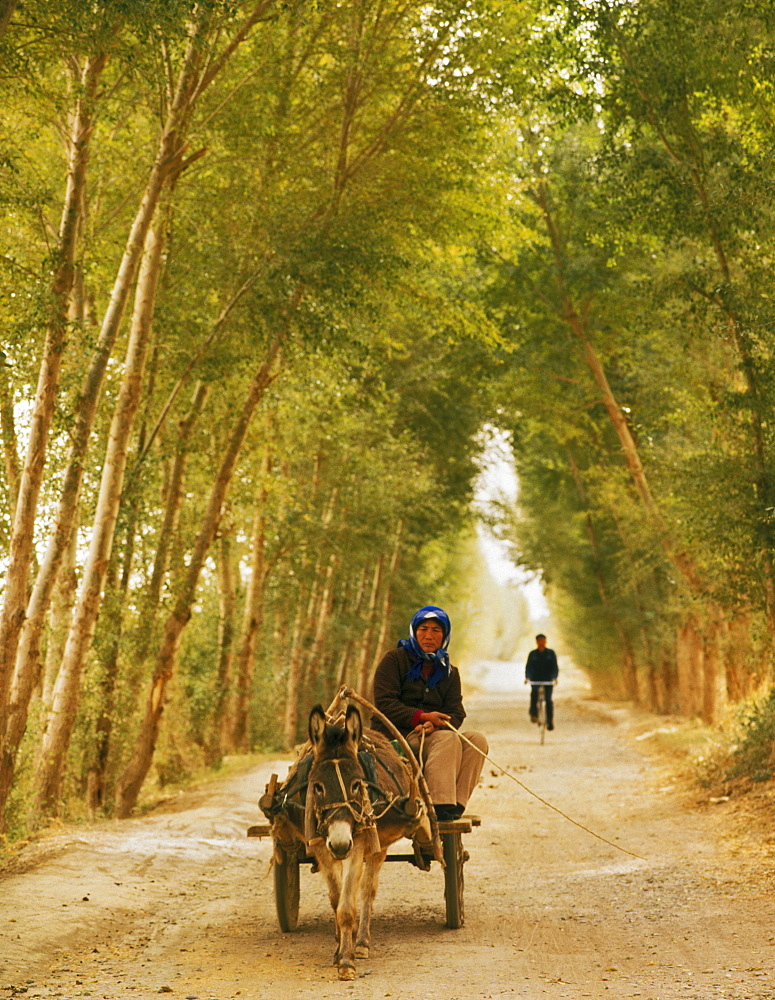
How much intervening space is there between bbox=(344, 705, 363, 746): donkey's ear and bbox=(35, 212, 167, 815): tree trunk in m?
6.96

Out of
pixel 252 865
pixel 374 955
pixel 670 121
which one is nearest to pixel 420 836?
pixel 374 955

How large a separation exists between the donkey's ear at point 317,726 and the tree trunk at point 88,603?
271 inches

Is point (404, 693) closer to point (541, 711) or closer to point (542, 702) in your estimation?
point (542, 702)


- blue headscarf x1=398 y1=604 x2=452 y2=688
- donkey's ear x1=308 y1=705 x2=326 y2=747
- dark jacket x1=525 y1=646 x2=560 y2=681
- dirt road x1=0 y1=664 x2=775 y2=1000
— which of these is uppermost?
dark jacket x1=525 y1=646 x2=560 y2=681

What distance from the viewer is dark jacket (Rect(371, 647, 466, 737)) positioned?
8.19 meters

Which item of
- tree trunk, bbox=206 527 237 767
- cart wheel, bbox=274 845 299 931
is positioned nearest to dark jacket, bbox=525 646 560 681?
tree trunk, bbox=206 527 237 767

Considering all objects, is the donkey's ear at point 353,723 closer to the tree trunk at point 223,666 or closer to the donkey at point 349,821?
the donkey at point 349,821

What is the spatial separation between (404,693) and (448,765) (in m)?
0.75

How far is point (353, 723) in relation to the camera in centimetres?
671

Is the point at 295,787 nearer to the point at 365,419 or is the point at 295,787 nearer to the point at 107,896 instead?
the point at 107,896

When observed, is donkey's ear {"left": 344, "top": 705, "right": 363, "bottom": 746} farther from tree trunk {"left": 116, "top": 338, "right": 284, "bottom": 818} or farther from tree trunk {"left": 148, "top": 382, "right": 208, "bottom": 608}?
tree trunk {"left": 148, "top": 382, "right": 208, "bottom": 608}

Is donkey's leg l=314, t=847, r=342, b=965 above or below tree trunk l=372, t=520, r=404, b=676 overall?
below

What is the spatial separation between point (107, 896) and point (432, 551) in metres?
34.0

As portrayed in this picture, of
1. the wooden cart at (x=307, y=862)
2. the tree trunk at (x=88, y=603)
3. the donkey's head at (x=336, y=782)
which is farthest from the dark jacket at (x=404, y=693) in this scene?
the tree trunk at (x=88, y=603)
